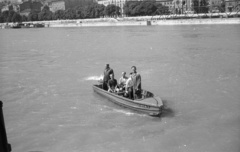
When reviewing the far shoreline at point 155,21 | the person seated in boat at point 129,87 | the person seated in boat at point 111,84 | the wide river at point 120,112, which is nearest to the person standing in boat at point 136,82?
the person seated in boat at point 129,87

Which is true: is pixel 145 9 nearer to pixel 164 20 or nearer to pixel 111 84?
pixel 164 20

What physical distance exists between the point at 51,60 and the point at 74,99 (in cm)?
1684

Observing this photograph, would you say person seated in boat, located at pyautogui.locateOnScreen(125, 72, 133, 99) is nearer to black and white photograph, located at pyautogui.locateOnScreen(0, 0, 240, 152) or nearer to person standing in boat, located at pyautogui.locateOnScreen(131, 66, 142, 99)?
black and white photograph, located at pyautogui.locateOnScreen(0, 0, 240, 152)

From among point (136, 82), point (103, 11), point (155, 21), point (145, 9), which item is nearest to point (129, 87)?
point (136, 82)

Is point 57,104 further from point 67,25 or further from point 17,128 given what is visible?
point 67,25

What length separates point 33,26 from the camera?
171125 millimetres

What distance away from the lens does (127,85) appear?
15.2m

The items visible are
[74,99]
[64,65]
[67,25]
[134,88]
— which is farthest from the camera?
[67,25]

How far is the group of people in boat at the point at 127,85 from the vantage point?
1496cm

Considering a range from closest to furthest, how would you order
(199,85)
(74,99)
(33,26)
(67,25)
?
1. (74,99)
2. (199,85)
3. (67,25)
4. (33,26)

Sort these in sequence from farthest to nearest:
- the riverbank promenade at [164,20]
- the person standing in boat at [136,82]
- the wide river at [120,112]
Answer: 1. the riverbank promenade at [164,20]
2. the person standing in boat at [136,82]
3. the wide river at [120,112]

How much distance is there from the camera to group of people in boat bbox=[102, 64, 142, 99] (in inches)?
589

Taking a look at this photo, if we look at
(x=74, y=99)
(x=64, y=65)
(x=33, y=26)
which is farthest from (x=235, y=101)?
(x=33, y=26)

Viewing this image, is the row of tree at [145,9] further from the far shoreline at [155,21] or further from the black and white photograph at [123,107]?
the black and white photograph at [123,107]
